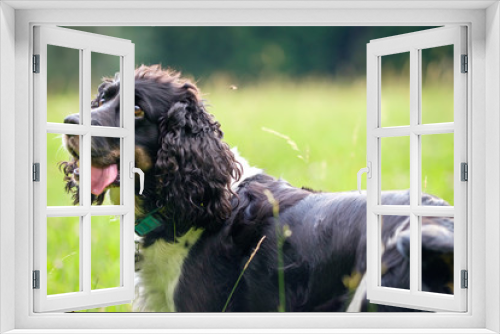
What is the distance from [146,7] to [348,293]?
1.51 metres

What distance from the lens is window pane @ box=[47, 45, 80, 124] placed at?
5055 millimetres

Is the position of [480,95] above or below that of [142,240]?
above

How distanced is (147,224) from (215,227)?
0.33 meters

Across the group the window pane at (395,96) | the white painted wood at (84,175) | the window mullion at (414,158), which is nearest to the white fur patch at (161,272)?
the white painted wood at (84,175)

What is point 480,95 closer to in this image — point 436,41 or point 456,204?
point 436,41

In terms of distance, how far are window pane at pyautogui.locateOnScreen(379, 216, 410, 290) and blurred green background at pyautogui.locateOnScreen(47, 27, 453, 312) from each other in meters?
0.53

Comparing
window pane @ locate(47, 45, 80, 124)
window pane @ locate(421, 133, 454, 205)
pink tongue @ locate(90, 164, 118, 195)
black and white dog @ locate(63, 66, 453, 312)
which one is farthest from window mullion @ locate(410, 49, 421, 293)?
window pane @ locate(47, 45, 80, 124)

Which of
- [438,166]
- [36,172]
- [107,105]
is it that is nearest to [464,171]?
[107,105]

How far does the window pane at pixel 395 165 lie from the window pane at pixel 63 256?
235cm

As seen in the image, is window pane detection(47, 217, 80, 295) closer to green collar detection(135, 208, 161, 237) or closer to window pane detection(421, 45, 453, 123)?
green collar detection(135, 208, 161, 237)

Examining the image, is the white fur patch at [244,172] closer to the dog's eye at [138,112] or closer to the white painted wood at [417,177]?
the dog's eye at [138,112]

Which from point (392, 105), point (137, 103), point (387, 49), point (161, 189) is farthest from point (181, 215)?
point (392, 105)

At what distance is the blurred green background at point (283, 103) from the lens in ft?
12.2

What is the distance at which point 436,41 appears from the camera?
2293mm
